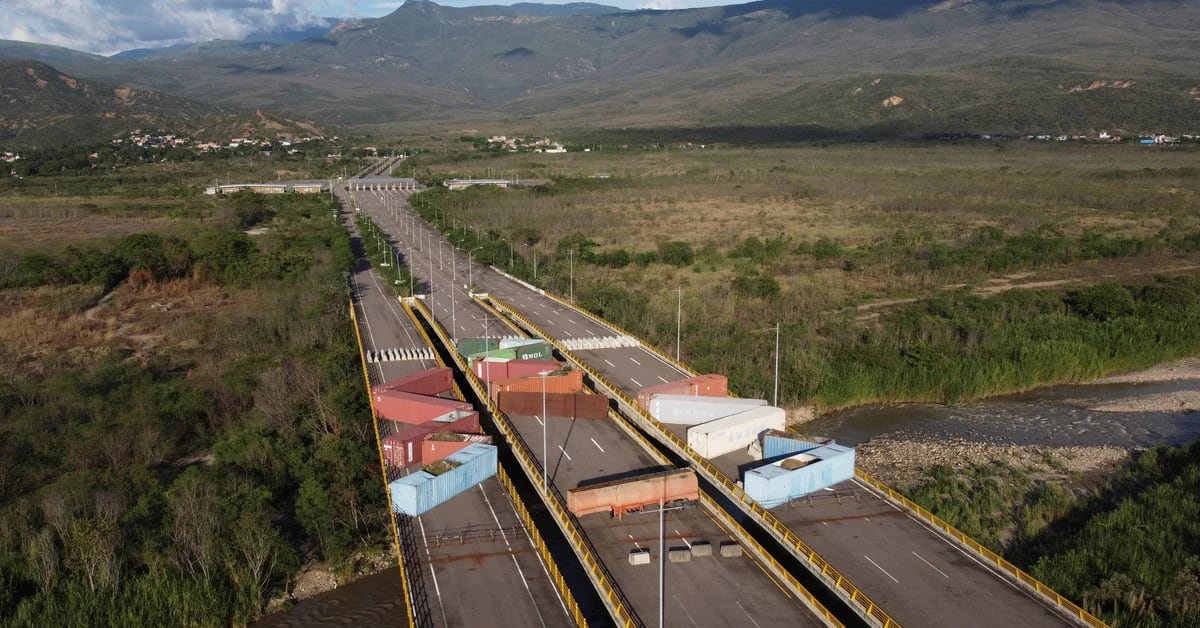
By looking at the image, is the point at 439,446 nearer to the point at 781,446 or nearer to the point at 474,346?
the point at 781,446

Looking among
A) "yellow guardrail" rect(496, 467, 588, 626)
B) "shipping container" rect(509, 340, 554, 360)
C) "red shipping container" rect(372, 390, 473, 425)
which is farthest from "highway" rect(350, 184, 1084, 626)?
"shipping container" rect(509, 340, 554, 360)

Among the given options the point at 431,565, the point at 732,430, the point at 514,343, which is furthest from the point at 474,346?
the point at 431,565

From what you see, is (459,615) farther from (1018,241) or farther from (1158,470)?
(1018,241)

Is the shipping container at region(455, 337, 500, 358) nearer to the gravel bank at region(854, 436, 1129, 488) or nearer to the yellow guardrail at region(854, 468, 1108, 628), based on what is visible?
the gravel bank at region(854, 436, 1129, 488)

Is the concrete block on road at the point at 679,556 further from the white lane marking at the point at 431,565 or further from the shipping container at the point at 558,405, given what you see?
the shipping container at the point at 558,405

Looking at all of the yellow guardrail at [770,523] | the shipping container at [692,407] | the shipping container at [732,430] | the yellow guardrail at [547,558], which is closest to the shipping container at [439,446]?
the yellow guardrail at [547,558]
